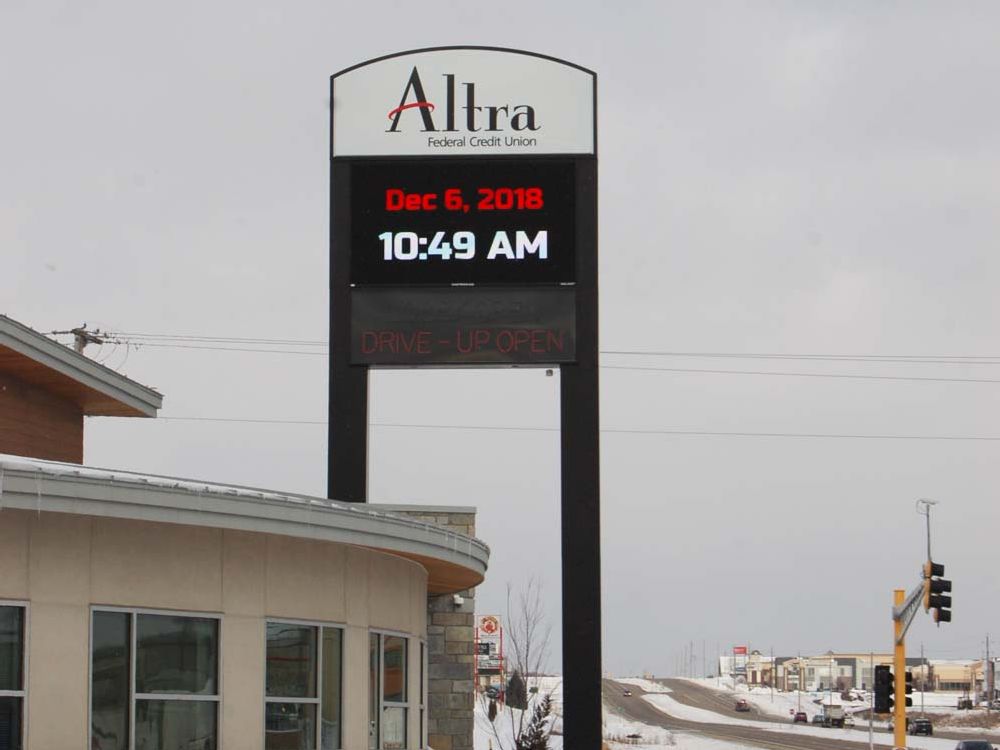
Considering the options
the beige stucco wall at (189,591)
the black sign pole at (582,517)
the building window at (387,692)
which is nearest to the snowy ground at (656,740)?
the black sign pole at (582,517)

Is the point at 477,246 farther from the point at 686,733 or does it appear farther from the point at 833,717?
the point at 833,717

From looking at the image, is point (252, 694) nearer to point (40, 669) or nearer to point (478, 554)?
point (40, 669)

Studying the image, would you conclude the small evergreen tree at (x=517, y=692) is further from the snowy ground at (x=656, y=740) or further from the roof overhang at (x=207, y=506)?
the roof overhang at (x=207, y=506)

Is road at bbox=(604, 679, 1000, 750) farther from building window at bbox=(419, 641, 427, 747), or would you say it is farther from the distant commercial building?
the distant commercial building

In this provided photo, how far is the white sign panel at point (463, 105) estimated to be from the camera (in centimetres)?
2503

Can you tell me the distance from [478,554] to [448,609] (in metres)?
7.00

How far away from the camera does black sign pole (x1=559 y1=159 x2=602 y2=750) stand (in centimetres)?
2319

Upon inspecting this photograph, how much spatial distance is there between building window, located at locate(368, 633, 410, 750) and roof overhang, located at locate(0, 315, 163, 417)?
7.57 meters

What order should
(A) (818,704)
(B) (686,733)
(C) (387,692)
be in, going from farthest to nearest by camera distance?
1. (A) (818,704)
2. (B) (686,733)
3. (C) (387,692)

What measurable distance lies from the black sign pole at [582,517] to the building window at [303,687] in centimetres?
700

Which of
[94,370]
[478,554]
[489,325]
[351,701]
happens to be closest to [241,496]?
[351,701]

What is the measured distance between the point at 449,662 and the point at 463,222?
6999 mm

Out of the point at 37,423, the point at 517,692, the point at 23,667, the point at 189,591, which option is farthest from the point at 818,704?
the point at 23,667

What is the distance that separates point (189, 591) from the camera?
14.9 metres
